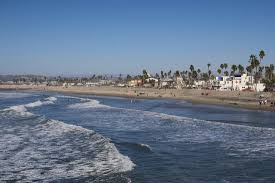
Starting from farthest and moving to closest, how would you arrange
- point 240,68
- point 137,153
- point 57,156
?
point 240,68 → point 137,153 → point 57,156

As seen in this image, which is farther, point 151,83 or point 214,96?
point 151,83

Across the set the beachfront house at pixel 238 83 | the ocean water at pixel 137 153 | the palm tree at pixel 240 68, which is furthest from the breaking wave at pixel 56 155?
the palm tree at pixel 240 68

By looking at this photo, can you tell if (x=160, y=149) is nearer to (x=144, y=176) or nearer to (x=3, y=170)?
(x=144, y=176)

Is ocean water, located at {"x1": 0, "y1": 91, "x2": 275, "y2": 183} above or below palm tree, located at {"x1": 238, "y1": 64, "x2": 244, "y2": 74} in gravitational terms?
below

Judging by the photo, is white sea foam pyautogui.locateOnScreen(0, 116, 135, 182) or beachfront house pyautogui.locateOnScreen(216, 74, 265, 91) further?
beachfront house pyautogui.locateOnScreen(216, 74, 265, 91)

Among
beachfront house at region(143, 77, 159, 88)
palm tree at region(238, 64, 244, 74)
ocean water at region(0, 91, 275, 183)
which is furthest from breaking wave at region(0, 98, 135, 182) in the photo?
beachfront house at region(143, 77, 159, 88)

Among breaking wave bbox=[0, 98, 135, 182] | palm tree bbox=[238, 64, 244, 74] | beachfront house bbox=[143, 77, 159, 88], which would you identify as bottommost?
breaking wave bbox=[0, 98, 135, 182]

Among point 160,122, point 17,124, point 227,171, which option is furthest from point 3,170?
point 160,122

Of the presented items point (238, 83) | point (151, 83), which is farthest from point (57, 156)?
point (151, 83)

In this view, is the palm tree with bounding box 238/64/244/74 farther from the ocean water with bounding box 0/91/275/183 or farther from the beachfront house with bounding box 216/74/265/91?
the ocean water with bounding box 0/91/275/183

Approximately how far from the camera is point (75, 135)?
87.6 ft

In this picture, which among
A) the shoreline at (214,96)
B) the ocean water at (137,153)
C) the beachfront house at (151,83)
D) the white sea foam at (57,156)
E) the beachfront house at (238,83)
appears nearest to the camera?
the ocean water at (137,153)

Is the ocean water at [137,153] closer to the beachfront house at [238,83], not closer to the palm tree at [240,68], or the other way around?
the beachfront house at [238,83]

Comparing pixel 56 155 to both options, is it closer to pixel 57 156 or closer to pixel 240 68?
pixel 57 156
